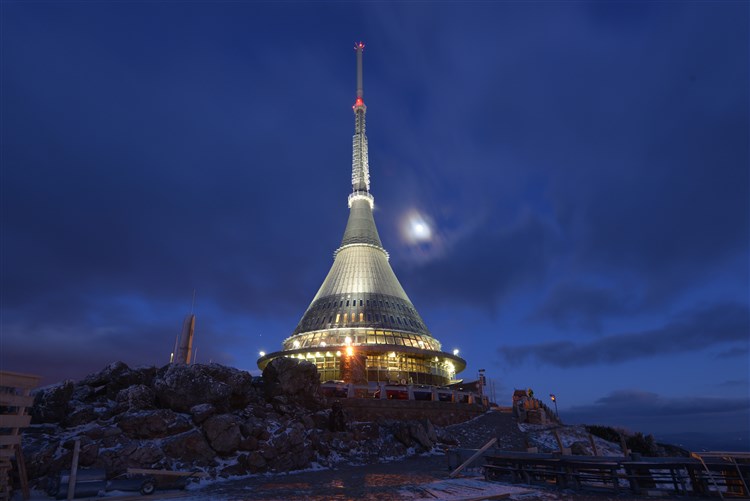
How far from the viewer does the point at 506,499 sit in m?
15.7

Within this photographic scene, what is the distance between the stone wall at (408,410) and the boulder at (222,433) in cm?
1129

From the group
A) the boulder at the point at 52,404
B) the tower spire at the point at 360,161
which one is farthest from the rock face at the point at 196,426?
the tower spire at the point at 360,161

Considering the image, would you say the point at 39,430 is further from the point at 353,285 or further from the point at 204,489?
the point at 353,285

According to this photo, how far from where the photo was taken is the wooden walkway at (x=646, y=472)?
15.8m

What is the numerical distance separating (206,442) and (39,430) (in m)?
7.88

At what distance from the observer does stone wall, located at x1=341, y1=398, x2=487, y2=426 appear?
115 feet

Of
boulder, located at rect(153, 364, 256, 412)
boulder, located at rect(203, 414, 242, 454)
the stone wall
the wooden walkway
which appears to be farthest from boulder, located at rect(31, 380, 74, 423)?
the wooden walkway

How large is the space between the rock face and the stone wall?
3.22 m

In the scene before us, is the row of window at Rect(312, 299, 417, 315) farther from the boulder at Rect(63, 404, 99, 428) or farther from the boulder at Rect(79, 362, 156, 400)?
the boulder at Rect(63, 404, 99, 428)

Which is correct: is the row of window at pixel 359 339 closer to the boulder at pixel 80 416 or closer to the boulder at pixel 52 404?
the boulder at pixel 80 416

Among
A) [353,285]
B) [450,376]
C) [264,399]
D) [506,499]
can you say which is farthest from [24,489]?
[450,376]

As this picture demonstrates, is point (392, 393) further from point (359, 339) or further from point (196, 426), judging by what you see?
point (196, 426)

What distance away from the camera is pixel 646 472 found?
17.2 m

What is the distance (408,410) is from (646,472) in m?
21.3
